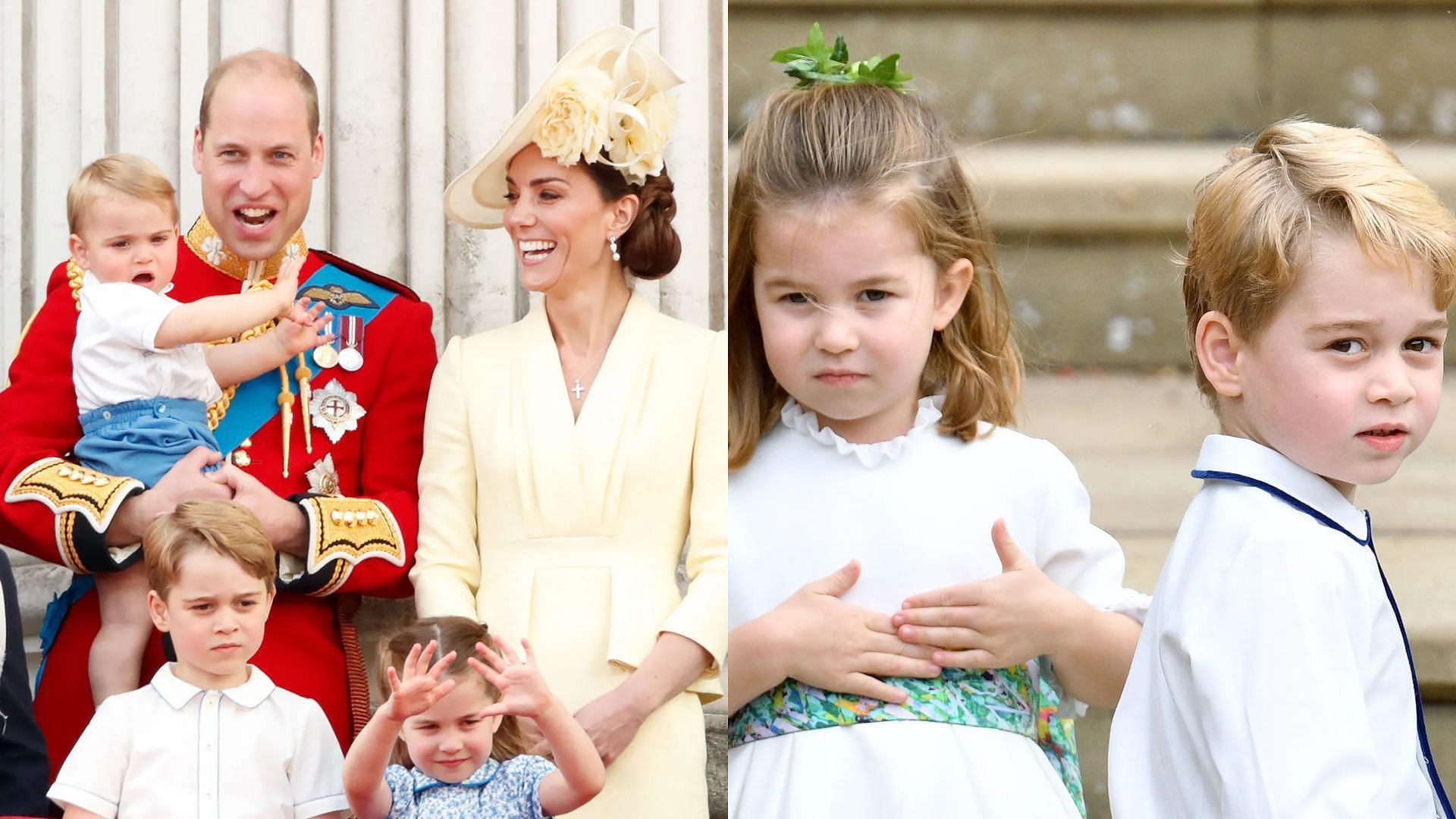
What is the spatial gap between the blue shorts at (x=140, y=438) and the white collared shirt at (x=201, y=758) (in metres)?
0.29

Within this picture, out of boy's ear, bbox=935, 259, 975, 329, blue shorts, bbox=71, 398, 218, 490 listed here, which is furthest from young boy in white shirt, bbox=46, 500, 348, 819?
boy's ear, bbox=935, 259, 975, 329

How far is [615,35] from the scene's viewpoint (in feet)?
6.27

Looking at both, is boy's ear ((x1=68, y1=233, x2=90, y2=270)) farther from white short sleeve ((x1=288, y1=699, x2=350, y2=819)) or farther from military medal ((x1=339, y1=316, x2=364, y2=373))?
white short sleeve ((x1=288, y1=699, x2=350, y2=819))

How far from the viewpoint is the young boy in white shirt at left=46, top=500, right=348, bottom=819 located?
1.63 m

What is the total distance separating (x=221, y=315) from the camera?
74.2 inches

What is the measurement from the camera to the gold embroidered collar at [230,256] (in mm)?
2096

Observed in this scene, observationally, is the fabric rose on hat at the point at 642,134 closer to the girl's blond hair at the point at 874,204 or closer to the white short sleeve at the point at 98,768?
the girl's blond hair at the point at 874,204

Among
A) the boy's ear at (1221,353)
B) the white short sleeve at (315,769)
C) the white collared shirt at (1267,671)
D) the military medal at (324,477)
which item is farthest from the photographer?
the military medal at (324,477)

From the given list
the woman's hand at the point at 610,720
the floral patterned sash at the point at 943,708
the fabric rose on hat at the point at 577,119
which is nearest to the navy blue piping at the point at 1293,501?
the floral patterned sash at the point at 943,708

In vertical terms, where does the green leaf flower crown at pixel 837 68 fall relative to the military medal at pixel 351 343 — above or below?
above

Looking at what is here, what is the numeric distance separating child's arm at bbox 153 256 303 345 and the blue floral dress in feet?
1.87

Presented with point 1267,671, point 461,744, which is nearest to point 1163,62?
point 1267,671

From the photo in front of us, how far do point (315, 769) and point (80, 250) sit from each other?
67 cm

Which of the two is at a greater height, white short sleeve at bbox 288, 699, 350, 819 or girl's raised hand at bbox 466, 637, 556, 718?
girl's raised hand at bbox 466, 637, 556, 718
